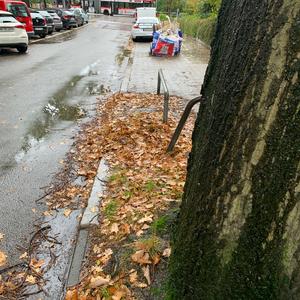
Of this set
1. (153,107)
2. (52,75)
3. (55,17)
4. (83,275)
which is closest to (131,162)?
(83,275)

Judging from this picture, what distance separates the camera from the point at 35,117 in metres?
7.66

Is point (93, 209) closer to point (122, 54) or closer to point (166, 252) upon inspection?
point (166, 252)

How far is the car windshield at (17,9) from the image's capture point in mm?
19781

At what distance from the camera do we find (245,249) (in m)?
1.61

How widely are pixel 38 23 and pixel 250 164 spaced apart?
24725 mm

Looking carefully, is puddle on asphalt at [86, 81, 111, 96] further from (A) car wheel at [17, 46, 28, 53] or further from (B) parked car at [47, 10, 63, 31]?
(B) parked car at [47, 10, 63, 31]

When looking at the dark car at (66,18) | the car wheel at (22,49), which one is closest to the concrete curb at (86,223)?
the car wheel at (22,49)

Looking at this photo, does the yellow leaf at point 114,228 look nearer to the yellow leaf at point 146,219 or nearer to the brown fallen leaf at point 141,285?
the yellow leaf at point 146,219

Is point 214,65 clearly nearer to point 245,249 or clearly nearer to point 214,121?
point 214,121

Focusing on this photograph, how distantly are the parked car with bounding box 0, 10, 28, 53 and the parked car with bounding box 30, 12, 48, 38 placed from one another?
6759mm

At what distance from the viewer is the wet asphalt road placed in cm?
420

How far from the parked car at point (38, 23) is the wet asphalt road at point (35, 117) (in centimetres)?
748

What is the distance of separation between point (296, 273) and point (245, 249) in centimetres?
23

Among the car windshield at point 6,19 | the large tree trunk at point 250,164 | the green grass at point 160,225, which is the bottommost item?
the car windshield at point 6,19
